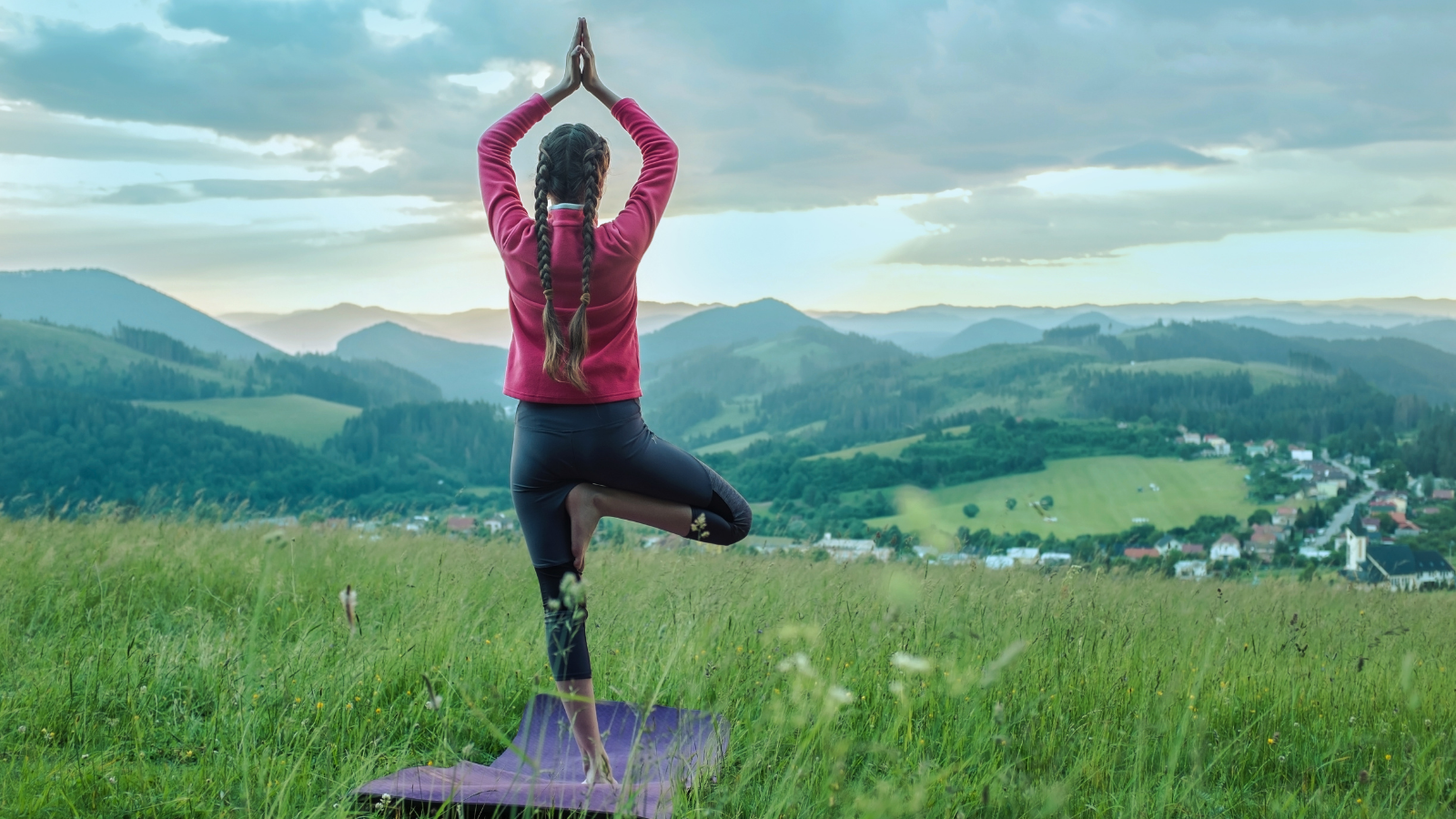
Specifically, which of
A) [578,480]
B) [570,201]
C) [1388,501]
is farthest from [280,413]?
[570,201]

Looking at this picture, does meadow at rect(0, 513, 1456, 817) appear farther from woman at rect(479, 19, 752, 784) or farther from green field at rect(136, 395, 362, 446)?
green field at rect(136, 395, 362, 446)

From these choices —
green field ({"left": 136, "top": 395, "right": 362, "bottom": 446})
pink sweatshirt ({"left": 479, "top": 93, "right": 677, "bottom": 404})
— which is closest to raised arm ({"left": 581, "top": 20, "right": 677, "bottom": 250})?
pink sweatshirt ({"left": 479, "top": 93, "right": 677, "bottom": 404})

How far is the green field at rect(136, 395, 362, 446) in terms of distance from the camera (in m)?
110

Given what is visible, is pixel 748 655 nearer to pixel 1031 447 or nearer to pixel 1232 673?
pixel 1232 673

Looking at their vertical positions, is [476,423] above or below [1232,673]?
below

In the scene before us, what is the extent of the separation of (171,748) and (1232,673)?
4.88m

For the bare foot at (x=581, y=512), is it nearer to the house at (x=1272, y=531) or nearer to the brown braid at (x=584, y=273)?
the brown braid at (x=584, y=273)

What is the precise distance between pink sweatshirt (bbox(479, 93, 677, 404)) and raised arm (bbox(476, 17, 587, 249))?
1 cm

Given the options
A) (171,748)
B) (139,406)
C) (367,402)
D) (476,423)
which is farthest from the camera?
(367,402)

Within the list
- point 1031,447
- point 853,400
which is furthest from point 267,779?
point 853,400

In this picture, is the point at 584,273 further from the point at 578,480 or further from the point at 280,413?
the point at 280,413

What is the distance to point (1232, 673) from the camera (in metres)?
4.32

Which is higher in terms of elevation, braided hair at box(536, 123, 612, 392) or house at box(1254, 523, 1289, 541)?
braided hair at box(536, 123, 612, 392)

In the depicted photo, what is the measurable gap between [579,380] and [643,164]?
0.89 meters
